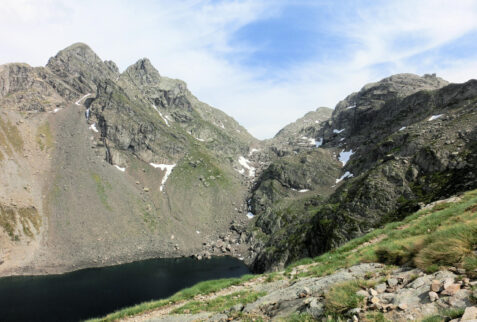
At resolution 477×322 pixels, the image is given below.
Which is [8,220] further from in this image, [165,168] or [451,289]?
[451,289]

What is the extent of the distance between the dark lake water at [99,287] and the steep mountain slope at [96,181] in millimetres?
11127

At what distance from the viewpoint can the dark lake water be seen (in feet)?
215

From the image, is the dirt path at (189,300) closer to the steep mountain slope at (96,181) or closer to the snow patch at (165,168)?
the steep mountain slope at (96,181)

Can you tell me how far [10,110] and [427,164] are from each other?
203 metres

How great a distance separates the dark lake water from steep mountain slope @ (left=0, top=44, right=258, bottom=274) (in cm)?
1113

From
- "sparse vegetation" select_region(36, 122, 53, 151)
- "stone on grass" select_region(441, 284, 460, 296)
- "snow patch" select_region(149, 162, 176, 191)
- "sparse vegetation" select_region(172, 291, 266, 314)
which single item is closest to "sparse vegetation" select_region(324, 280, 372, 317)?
"stone on grass" select_region(441, 284, 460, 296)

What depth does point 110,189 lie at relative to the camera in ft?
445

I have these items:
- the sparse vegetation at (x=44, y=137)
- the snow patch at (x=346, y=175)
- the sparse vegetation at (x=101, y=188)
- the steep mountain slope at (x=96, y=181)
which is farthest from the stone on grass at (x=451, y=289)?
the sparse vegetation at (x=44, y=137)

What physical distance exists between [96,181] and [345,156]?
138504mm

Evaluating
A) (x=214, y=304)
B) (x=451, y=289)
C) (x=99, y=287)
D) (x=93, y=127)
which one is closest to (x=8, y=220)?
(x=99, y=287)

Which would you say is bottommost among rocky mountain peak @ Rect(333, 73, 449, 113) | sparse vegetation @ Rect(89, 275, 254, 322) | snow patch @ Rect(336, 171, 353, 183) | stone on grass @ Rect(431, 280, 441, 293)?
sparse vegetation @ Rect(89, 275, 254, 322)

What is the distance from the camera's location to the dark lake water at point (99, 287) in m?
65.4

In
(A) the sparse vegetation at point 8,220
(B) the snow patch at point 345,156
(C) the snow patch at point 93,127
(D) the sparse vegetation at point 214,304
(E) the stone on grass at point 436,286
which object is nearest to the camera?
(E) the stone on grass at point 436,286

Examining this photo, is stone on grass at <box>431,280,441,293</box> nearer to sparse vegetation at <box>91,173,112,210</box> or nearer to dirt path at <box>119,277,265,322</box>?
dirt path at <box>119,277,265,322</box>
